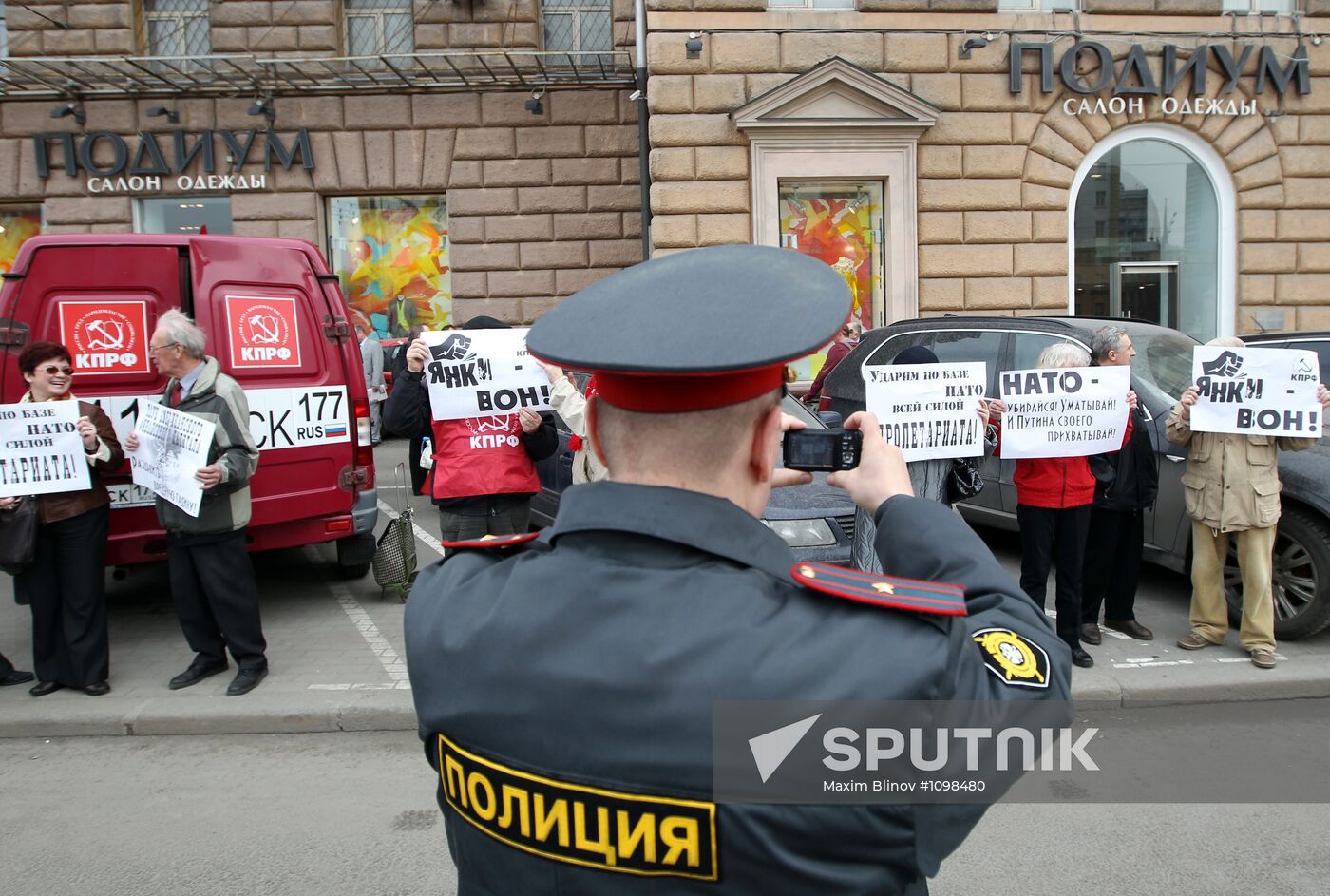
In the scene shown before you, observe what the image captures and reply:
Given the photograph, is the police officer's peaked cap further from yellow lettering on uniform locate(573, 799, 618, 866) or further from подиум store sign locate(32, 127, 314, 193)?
подиум store sign locate(32, 127, 314, 193)

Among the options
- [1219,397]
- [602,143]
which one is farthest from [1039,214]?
[1219,397]

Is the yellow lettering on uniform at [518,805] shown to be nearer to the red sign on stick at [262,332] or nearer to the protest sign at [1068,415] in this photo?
the protest sign at [1068,415]

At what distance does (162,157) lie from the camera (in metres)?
14.5

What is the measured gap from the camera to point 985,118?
13.1m

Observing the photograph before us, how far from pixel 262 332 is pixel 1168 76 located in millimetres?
12361

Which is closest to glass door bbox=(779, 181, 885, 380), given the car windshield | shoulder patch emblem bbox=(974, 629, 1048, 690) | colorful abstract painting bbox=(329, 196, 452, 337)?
colorful abstract painting bbox=(329, 196, 452, 337)

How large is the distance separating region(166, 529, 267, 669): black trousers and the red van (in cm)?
81

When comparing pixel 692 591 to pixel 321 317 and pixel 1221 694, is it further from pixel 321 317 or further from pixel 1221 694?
pixel 321 317

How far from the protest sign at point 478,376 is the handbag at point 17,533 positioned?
7.05 ft

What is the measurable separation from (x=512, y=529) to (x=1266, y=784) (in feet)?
12.6

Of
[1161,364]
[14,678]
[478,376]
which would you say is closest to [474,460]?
[478,376]

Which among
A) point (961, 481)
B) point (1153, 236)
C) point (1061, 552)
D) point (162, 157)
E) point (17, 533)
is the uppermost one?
point (162, 157)

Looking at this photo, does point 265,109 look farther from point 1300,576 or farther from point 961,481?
point 1300,576

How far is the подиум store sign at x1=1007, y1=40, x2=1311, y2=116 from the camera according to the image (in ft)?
42.7
